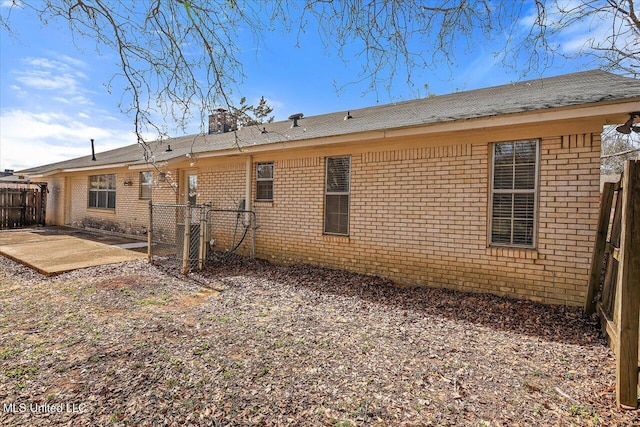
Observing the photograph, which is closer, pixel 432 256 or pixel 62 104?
pixel 62 104

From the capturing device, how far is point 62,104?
3566 mm

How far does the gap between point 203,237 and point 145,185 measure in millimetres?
6417

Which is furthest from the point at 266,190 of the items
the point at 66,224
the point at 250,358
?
the point at 66,224

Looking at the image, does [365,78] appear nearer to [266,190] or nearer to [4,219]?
[266,190]

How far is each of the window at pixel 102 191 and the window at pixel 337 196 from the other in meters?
10.5

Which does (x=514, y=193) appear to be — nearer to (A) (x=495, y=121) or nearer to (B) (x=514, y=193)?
(B) (x=514, y=193)

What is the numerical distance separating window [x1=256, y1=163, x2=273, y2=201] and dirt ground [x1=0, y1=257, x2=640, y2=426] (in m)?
3.53

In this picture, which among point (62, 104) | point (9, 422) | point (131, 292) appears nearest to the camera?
point (9, 422)

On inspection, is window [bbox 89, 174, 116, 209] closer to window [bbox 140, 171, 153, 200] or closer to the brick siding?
window [bbox 140, 171, 153, 200]

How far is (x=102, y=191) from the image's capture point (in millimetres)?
14148

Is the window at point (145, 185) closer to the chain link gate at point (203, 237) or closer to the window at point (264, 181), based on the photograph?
the chain link gate at point (203, 237)

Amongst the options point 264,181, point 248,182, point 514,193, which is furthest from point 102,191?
point 514,193

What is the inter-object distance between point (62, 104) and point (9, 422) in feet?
9.91

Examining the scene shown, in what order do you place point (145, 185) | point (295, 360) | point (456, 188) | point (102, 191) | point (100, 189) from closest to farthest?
point (295, 360), point (456, 188), point (145, 185), point (102, 191), point (100, 189)
